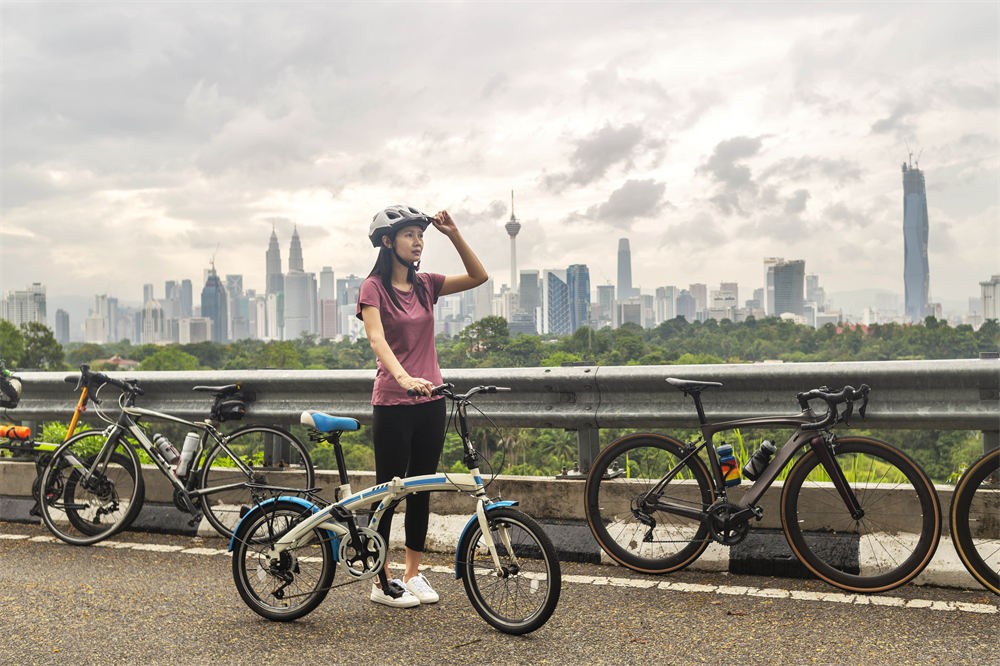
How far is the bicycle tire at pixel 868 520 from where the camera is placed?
15.3 feet

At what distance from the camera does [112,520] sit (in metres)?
6.58

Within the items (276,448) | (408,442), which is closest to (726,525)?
(408,442)

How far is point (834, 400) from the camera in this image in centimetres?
479

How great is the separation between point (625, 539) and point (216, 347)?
69.3 meters

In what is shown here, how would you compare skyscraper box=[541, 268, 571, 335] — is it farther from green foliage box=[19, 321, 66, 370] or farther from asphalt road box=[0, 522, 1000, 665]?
green foliage box=[19, 321, 66, 370]

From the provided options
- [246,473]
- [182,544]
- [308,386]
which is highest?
[308,386]

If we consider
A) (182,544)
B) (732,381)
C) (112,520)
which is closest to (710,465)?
(732,381)

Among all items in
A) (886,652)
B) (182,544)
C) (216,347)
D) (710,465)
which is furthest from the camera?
(216,347)

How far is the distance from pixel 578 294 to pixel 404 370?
52860mm

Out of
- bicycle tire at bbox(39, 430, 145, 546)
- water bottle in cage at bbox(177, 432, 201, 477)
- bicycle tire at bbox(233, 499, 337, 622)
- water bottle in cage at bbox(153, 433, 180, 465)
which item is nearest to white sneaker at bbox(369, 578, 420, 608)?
bicycle tire at bbox(233, 499, 337, 622)

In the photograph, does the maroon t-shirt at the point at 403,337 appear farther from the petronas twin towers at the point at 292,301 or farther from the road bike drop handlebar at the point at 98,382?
the petronas twin towers at the point at 292,301

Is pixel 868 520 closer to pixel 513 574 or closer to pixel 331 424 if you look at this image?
pixel 513 574

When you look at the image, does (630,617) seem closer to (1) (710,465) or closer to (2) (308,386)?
(1) (710,465)

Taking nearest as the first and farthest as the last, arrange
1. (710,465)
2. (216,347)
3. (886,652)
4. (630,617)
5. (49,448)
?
1. (886,652)
2. (630,617)
3. (710,465)
4. (49,448)
5. (216,347)
